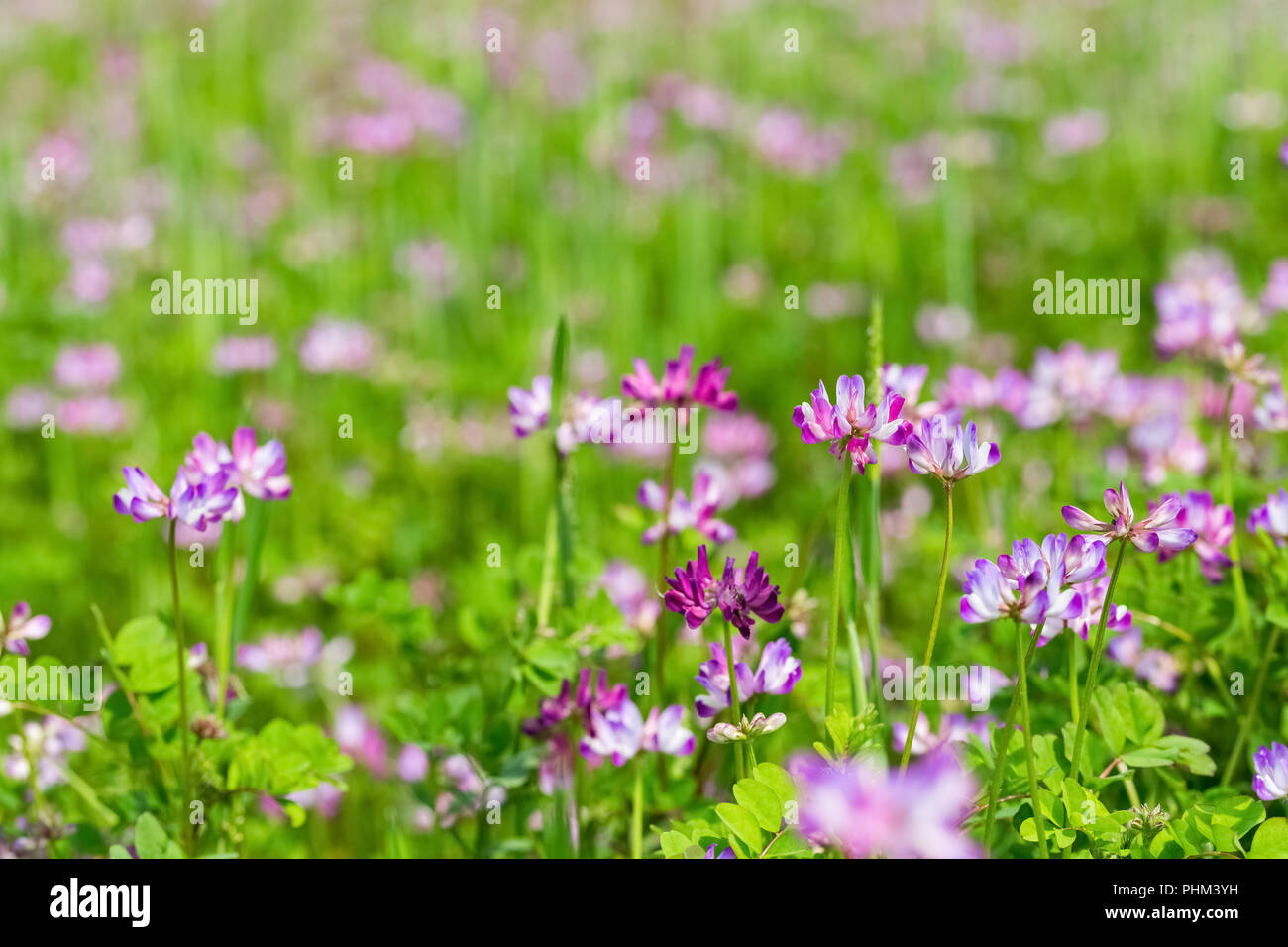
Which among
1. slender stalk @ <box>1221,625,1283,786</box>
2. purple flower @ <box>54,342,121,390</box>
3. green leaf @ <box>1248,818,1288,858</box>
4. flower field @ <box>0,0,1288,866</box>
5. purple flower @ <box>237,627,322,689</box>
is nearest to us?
green leaf @ <box>1248,818,1288,858</box>

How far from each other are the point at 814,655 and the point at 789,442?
4.87ft

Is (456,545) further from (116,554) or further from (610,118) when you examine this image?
(610,118)

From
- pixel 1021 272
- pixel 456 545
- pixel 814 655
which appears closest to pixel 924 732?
pixel 814 655

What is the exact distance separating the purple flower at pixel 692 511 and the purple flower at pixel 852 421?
16.4 inches

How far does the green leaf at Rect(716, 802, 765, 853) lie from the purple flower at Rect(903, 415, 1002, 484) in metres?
0.39

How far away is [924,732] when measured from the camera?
165cm

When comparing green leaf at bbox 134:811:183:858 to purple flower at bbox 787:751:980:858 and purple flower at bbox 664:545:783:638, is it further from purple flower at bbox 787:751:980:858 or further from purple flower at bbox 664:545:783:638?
purple flower at bbox 787:751:980:858

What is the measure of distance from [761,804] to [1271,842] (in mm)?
539

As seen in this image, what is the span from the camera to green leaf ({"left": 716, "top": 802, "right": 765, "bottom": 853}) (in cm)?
125

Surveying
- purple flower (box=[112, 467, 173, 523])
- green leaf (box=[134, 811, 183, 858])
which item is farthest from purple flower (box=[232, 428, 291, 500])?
green leaf (box=[134, 811, 183, 858])
